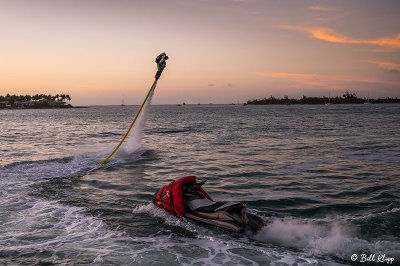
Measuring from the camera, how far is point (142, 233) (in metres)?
10.3

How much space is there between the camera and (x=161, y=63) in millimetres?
18656

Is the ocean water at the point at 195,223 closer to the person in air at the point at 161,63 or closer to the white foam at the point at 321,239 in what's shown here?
the white foam at the point at 321,239

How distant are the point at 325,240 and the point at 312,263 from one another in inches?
A: 52.8

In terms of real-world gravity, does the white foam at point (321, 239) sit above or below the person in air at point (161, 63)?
below

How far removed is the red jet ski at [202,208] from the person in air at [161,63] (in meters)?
8.80

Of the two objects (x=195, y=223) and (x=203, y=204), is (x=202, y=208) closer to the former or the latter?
(x=203, y=204)

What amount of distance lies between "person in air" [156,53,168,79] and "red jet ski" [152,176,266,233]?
8.80 metres

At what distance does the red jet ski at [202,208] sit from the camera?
9.62m

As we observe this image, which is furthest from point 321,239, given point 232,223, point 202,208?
point 202,208

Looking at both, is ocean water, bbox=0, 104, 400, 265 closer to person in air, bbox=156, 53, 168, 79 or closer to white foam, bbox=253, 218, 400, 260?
white foam, bbox=253, 218, 400, 260

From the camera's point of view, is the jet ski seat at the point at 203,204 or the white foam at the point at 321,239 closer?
the white foam at the point at 321,239

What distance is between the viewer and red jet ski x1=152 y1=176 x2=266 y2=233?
9617mm

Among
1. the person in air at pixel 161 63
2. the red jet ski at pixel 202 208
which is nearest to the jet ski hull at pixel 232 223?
the red jet ski at pixel 202 208

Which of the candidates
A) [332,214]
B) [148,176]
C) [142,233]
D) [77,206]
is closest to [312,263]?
[332,214]
